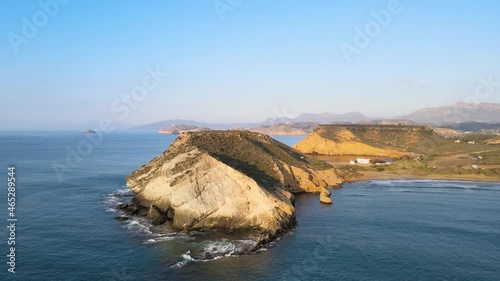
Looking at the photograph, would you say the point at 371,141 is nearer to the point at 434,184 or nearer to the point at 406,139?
the point at 406,139

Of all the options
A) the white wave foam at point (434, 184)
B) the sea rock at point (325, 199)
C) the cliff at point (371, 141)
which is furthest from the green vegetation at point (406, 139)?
the sea rock at point (325, 199)

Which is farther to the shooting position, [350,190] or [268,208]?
[350,190]

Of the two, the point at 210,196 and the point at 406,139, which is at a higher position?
the point at 406,139

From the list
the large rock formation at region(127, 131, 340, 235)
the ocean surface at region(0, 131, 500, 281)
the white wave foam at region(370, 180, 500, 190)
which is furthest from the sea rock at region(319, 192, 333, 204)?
the white wave foam at region(370, 180, 500, 190)

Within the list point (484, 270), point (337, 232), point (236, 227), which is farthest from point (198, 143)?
point (484, 270)

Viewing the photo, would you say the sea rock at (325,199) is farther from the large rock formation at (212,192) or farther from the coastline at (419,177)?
the coastline at (419,177)

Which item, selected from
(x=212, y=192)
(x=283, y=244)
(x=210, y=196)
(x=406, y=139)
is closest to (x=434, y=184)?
(x=283, y=244)

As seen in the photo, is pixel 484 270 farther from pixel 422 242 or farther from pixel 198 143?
pixel 198 143
